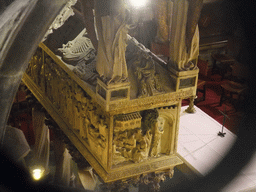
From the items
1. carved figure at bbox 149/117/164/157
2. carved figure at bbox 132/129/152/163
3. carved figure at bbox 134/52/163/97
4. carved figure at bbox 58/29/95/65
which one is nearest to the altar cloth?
carved figure at bbox 149/117/164/157

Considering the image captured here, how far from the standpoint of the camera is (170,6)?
156 inches

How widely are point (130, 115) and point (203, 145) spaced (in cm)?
253

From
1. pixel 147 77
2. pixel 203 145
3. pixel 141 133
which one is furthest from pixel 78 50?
pixel 203 145

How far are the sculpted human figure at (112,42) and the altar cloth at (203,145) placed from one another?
7.65 ft

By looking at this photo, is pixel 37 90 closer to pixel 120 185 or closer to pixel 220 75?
pixel 120 185

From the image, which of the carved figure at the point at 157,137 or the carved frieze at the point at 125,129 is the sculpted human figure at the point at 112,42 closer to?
the carved frieze at the point at 125,129

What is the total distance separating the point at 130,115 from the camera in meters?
3.65

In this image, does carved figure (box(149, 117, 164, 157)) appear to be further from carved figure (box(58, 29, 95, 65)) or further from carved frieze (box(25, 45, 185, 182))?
carved figure (box(58, 29, 95, 65))

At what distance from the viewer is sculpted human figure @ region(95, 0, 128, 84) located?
297 centimetres

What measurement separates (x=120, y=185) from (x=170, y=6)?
2132mm

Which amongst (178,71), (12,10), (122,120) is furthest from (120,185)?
(12,10)

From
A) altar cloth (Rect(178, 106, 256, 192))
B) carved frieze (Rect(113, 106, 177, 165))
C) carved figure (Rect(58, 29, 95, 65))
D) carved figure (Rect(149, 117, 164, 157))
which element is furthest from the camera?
altar cloth (Rect(178, 106, 256, 192))

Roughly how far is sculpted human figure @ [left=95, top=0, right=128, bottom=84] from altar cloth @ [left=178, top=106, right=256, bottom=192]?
2333mm

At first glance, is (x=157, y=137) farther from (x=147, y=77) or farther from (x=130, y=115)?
(x=147, y=77)
